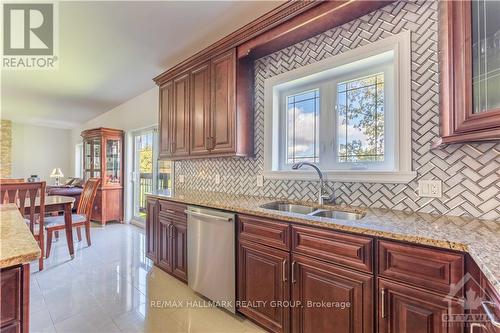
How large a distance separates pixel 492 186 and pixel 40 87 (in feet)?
19.4

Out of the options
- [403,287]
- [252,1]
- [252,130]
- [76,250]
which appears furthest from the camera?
[76,250]

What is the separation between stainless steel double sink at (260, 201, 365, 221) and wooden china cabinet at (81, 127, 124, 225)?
429 cm

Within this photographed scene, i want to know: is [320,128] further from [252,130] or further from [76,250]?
[76,250]

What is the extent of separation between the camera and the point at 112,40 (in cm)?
268

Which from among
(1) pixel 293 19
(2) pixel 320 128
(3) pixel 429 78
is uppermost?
(1) pixel 293 19

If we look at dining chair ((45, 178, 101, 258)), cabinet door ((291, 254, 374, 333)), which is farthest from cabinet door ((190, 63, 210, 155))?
dining chair ((45, 178, 101, 258))

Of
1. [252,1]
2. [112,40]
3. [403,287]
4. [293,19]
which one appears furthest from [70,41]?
[403,287]

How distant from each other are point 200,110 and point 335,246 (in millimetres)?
2056

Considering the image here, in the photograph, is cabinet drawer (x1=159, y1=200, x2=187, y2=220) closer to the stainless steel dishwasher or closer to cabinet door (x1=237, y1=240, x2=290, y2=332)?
the stainless steel dishwasher

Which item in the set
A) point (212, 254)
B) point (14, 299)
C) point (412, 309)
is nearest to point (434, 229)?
point (412, 309)

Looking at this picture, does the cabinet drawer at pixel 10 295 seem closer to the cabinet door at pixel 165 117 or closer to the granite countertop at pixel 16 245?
the granite countertop at pixel 16 245

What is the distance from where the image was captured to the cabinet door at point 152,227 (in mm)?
2805

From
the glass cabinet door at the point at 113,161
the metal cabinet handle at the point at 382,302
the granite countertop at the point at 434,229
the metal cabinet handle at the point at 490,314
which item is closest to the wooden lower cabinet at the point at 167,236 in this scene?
the granite countertop at the point at 434,229

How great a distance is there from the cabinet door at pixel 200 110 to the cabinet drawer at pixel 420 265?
198 cm
